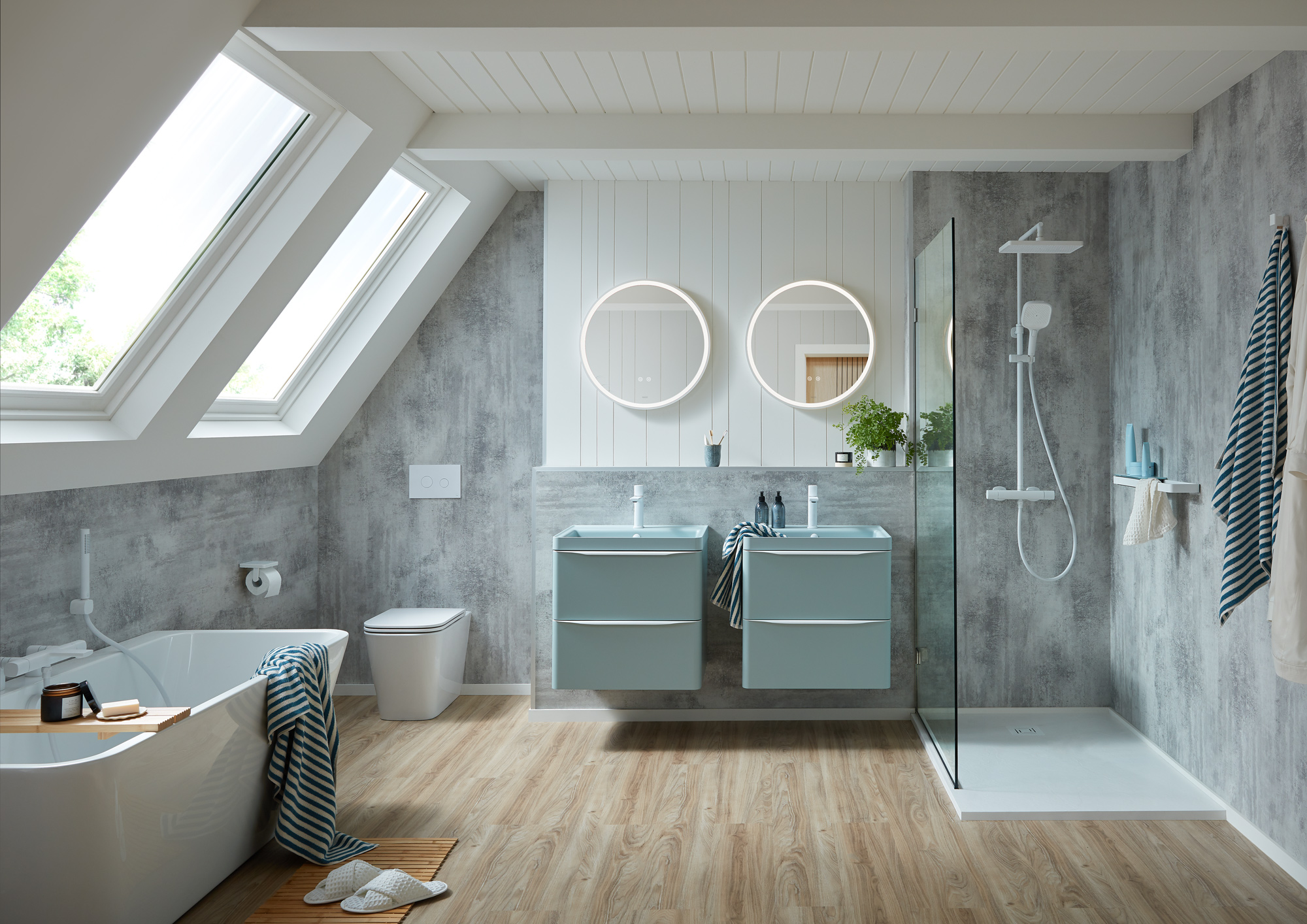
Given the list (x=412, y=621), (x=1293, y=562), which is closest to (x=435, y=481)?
(x=412, y=621)

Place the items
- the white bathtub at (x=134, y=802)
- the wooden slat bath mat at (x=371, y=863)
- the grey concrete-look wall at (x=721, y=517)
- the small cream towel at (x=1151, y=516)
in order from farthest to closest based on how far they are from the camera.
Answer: the grey concrete-look wall at (x=721, y=517) < the small cream towel at (x=1151, y=516) < the wooden slat bath mat at (x=371, y=863) < the white bathtub at (x=134, y=802)

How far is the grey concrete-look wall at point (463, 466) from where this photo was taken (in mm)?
4312

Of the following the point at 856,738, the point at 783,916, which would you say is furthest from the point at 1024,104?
the point at 783,916

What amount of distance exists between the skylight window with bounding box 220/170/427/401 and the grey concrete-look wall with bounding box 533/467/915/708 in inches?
44.9

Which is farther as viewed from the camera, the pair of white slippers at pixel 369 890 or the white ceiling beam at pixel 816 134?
the white ceiling beam at pixel 816 134

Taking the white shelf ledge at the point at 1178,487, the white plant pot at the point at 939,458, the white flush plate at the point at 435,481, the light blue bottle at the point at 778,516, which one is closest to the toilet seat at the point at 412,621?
the white flush plate at the point at 435,481

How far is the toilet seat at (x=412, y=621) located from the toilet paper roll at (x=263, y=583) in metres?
0.42

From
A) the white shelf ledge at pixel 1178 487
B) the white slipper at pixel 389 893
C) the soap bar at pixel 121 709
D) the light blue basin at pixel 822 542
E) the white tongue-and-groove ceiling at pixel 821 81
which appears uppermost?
the white tongue-and-groove ceiling at pixel 821 81

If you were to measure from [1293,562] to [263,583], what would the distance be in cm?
354

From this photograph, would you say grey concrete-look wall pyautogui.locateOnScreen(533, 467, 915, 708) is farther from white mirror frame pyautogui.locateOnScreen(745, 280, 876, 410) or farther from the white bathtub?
the white bathtub

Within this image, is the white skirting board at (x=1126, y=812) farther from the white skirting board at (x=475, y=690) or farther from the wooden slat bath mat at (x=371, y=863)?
the white skirting board at (x=475, y=690)

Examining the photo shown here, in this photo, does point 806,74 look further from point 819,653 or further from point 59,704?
point 59,704

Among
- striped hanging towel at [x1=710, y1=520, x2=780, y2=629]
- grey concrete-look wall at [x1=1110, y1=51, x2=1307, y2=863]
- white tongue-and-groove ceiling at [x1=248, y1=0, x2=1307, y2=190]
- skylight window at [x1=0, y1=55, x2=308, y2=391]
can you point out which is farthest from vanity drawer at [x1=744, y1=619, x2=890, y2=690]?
skylight window at [x1=0, y1=55, x2=308, y2=391]

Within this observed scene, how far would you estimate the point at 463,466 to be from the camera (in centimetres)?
435
